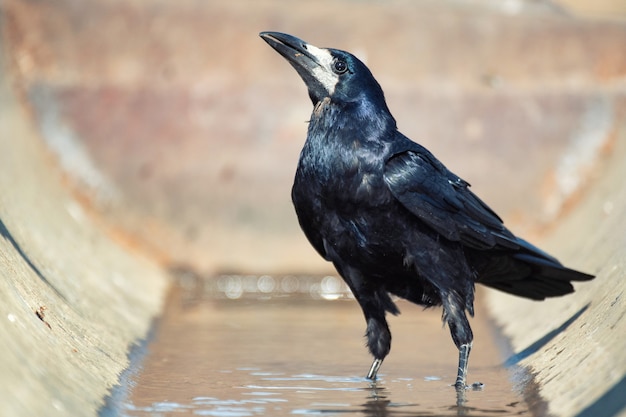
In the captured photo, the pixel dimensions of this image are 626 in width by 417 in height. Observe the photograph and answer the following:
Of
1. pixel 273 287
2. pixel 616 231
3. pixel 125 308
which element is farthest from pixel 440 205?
pixel 273 287

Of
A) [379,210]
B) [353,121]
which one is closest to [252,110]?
[353,121]

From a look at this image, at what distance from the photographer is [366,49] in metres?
12.1

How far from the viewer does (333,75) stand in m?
6.25

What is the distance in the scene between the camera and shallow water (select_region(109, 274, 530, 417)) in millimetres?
5027

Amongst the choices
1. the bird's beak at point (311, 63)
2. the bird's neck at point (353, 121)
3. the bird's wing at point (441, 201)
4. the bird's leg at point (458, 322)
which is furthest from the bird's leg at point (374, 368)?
the bird's beak at point (311, 63)

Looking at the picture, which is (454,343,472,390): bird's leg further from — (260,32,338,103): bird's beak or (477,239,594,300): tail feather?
(260,32,338,103): bird's beak

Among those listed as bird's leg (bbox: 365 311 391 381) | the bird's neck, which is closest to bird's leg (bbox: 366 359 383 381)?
bird's leg (bbox: 365 311 391 381)

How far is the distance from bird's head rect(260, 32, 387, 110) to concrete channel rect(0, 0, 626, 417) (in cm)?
438

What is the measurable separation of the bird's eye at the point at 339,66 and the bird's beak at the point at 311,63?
0.03m

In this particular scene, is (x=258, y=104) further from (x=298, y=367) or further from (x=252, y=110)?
(x=298, y=367)

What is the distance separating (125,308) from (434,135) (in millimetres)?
5023

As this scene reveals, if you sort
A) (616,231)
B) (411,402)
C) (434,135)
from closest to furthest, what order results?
1. (411,402)
2. (616,231)
3. (434,135)

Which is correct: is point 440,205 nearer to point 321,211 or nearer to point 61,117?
point 321,211

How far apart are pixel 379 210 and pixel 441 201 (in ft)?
1.29
